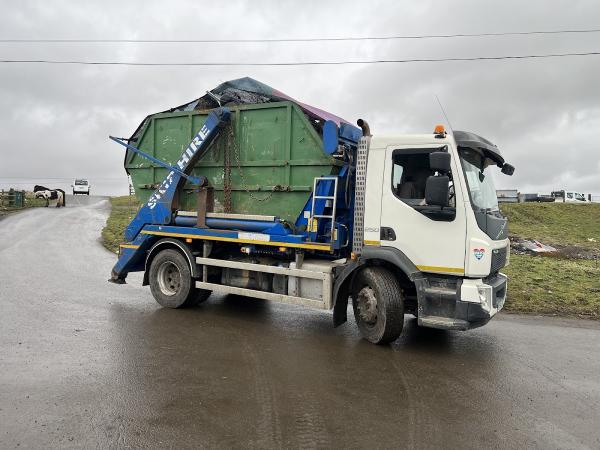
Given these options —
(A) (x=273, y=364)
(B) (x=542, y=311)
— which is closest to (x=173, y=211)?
(A) (x=273, y=364)

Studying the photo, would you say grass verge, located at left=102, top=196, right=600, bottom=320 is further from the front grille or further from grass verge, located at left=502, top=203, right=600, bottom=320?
the front grille

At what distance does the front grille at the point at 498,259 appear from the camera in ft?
19.4

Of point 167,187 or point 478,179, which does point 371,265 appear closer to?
point 478,179

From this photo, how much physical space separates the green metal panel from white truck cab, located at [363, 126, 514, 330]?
3.19ft

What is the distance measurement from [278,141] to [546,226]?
23.3 m

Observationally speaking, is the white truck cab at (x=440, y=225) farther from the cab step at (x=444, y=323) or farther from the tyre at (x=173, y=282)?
the tyre at (x=173, y=282)

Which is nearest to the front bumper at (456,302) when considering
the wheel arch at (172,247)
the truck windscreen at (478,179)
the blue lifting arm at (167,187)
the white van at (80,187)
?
the truck windscreen at (478,179)

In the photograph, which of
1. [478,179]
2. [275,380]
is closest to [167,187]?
[275,380]

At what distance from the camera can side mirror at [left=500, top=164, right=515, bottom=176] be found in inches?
266

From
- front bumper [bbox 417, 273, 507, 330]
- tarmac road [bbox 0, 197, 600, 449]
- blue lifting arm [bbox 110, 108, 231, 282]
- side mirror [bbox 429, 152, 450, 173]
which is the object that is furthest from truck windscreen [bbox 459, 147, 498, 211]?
blue lifting arm [bbox 110, 108, 231, 282]

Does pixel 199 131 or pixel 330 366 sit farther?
pixel 199 131

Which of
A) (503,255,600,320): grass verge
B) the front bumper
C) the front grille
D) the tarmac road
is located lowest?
the tarmac road

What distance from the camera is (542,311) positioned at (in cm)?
851

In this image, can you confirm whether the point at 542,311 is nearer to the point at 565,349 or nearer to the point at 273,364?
the point at 565,349
